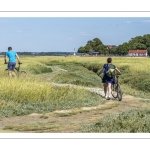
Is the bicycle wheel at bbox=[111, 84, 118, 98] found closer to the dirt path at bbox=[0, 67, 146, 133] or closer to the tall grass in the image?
the tall grass

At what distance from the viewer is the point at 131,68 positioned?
109 ft

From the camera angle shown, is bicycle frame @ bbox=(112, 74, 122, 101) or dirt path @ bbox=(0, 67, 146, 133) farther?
bicycle frame @ bbox=(112, 74, 122, 101)

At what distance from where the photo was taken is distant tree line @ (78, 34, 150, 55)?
2404cm

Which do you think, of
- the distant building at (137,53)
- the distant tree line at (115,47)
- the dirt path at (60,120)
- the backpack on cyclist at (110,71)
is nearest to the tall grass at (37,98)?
the dirt path at (60,120)

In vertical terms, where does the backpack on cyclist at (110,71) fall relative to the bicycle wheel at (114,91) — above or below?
above

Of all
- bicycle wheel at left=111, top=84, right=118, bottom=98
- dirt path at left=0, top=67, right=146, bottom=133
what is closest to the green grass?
dirt path at left=0, top=67, right=146, bottom=133

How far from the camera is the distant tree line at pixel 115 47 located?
24041 mm

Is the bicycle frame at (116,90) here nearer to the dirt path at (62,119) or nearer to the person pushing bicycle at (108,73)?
the person pushing bicycle at (108,73)

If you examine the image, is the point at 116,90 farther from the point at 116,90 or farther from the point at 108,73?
the point at 108,73

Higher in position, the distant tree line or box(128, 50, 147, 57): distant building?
the distant tree line
